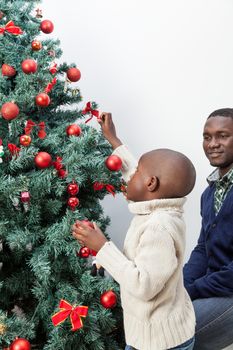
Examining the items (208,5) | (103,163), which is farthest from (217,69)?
(103,163)

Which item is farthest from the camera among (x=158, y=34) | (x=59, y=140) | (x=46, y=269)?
(x=158, y=34)

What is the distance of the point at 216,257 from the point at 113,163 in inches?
17.9

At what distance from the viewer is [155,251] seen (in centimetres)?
100

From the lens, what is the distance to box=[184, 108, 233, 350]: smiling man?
4.46ft

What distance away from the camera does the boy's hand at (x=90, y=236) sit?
108cm

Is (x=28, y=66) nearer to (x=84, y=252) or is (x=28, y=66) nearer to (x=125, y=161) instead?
(x=125, y=161)

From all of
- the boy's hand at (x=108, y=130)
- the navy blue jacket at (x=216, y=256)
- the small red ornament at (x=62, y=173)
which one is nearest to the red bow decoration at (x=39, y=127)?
the small red ornament at (x=62, y=173)

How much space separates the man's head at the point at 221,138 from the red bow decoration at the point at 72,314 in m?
0.62

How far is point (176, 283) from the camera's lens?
108 cm

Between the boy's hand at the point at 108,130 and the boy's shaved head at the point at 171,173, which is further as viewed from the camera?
the boy's hand at the point at 108,130

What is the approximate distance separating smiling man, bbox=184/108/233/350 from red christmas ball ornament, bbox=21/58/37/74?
1.89 ft

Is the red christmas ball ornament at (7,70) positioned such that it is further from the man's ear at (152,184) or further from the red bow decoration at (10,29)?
the man's ear at (152,184)

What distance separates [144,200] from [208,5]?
1226 mm

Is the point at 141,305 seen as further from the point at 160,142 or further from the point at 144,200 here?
the point at 160,142
